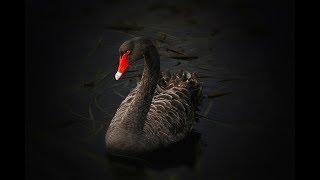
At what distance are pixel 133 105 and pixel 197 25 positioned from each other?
2.04 feet

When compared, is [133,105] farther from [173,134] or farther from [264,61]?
[264,61]

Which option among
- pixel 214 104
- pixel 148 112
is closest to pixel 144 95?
pixel 148 112

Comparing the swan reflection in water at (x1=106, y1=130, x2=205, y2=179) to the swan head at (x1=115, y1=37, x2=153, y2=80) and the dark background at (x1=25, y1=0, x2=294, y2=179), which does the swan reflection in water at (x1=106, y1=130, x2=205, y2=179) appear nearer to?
the dark background at (x1=25, y1=0, x2=294, y2=179)

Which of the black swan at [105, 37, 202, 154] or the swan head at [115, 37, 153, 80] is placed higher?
the swan head at [115, 37, 153, 80]

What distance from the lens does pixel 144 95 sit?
2.75 metres

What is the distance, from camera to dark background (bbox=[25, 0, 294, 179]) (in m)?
2.75

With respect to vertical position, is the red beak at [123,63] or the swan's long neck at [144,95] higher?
the red beak at [123,63]

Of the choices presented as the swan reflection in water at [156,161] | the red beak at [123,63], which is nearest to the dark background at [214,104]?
the swan reflection in water at [156,161]

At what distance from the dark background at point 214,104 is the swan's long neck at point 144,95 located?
0.64 ft

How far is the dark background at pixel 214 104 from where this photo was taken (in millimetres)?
2748

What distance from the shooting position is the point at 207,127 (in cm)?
287

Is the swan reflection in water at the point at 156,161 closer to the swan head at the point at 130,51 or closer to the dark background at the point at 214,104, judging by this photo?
the dark background at the point at 214,104

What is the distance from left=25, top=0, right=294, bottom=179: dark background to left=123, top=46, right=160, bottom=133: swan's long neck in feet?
0.64

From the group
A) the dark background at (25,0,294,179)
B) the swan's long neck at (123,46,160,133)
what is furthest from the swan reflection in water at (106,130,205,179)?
the swan's long neck at (123,46,160,133)
